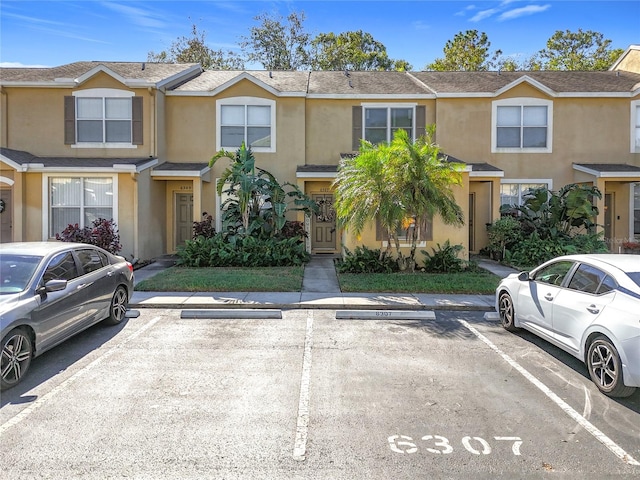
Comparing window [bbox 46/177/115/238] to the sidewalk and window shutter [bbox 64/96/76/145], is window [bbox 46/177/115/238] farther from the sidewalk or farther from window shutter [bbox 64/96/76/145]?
the sidewalk

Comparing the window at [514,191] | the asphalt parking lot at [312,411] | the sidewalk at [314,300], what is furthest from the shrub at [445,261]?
the asphalt parking lot at [312,411]

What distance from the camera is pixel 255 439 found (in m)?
4.11

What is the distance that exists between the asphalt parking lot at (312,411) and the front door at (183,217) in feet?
33.8

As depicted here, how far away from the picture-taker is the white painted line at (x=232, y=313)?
28.3 feet

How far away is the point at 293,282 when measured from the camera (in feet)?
37.0

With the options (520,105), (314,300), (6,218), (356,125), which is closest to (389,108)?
(356,125)

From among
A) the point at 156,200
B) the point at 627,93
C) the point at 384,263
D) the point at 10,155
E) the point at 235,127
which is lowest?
the point at 384,263

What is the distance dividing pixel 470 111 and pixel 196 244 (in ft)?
35.6

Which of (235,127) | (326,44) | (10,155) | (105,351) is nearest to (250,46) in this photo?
(326,44)

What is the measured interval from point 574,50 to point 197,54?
95.6 ft

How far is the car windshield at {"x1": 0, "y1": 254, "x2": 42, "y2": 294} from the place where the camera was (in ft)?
18.6

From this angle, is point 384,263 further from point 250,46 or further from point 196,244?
point 250,46

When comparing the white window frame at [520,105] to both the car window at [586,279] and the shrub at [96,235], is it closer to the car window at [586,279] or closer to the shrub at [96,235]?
the car window at [586,279]

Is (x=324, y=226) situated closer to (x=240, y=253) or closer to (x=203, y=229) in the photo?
(x=240, y=253)
